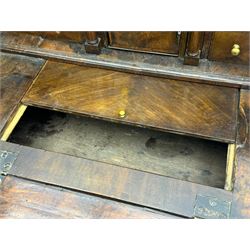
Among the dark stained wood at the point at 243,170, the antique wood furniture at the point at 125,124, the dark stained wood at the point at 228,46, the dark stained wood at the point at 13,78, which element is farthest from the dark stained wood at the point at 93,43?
the dark stained wood at the point at 243,170

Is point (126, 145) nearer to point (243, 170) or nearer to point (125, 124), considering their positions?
point (125, 124)

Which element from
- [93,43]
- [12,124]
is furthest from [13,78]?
[93,43]

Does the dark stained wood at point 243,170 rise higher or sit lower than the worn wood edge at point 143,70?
lower

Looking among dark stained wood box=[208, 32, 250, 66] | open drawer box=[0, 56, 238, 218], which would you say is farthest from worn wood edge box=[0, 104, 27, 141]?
dark stained wood box=[208, 32, 250, 66]

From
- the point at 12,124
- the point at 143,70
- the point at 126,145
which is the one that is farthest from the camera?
the point at 126,145

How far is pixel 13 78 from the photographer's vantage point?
56.9 inches

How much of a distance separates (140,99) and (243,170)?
1.60ft

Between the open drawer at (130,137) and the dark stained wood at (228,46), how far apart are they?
0.14m

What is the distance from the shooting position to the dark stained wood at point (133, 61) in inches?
53.1

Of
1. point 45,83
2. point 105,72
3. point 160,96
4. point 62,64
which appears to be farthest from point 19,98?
point 160,96

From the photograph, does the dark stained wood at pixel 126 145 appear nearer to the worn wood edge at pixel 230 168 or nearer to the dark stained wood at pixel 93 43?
the worn wood edge at pixel 230 168

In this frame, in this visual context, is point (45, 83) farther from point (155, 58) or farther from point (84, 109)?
point (155, 58)

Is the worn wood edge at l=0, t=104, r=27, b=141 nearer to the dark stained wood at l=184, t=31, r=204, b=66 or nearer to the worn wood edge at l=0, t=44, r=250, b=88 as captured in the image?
the worn wood edge at l=0, t=44, r=250, b=88

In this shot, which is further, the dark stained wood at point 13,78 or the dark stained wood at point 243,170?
the dark stained wood at point 13,78
